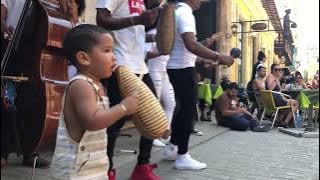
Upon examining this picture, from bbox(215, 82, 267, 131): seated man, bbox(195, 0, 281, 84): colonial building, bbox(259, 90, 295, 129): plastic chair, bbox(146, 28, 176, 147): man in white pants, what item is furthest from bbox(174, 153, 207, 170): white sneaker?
bbox(195, 0, 281, 84): colonial building

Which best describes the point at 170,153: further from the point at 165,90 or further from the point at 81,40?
the point at 81,40

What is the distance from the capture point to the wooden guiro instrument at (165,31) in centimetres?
356

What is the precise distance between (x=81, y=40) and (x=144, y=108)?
0.41 m

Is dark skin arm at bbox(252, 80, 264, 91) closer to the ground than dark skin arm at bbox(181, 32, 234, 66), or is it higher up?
closer to the ground

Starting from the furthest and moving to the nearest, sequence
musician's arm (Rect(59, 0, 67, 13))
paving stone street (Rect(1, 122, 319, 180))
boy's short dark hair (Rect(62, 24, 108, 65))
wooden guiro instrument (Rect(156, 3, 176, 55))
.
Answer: paving stone street (Rect(1, 122, 319, 180))
musician's arm (Rect(59, 0, 67, 13))
wooden guiro instrument (Rect(156, 3, 176, 55))
boy's short dark hair (Rect(62, 24, 108, 65))

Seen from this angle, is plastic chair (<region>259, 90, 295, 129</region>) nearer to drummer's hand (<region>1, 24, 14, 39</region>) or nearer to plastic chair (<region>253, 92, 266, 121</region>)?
plastic chair (<region>253, 92, 266, 121</region>)

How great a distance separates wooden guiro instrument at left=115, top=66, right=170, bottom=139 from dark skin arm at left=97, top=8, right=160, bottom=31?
2.71ft

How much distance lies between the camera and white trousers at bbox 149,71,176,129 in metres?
4.21

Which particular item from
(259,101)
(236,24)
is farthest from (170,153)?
(236,24)

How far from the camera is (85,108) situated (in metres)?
2.03

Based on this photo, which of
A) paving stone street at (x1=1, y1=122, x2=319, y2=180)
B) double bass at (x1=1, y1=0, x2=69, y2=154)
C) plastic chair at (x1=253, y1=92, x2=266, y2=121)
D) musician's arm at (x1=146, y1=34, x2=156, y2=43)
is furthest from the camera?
plastic chair at (x1=253, y1=92, x2=266, y2=121)

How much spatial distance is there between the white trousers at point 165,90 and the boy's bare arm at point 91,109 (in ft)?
6.91

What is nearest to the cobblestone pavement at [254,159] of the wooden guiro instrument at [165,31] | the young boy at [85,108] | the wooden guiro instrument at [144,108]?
the wooden guiro instrument at [165,31]

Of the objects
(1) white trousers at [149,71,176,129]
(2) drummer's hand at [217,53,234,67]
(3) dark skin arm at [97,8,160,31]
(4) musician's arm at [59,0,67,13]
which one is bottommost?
(1) white trousers at [149,71,176,129]
